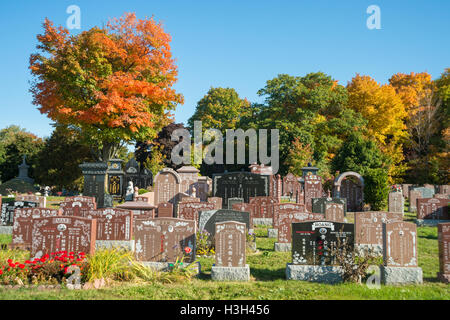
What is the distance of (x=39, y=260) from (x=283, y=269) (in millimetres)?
5612

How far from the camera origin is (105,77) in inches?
877

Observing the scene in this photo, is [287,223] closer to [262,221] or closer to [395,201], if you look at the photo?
[262,221]

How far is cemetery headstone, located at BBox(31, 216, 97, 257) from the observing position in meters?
7.46

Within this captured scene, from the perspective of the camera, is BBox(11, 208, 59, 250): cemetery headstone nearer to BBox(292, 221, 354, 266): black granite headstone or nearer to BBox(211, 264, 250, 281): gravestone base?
BBox(211, 264, 250, 281): gravestone base

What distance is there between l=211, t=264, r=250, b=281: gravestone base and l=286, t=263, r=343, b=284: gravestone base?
100 centimetres

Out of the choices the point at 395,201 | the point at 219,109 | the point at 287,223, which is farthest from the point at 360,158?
the point at 219,109

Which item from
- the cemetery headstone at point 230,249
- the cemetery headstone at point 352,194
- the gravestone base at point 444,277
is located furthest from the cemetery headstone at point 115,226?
the cemetery headstone at point 352,194

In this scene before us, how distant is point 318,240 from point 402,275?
1.86 m

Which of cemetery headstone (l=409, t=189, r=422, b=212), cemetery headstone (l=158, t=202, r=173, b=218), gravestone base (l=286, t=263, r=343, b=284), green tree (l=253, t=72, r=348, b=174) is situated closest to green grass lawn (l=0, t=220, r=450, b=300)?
gravestone base (l=286, t=263, r=343, b=284)

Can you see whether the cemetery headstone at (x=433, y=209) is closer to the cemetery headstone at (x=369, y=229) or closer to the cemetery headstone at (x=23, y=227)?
the cemetery headstone at (x=369, y=229)
